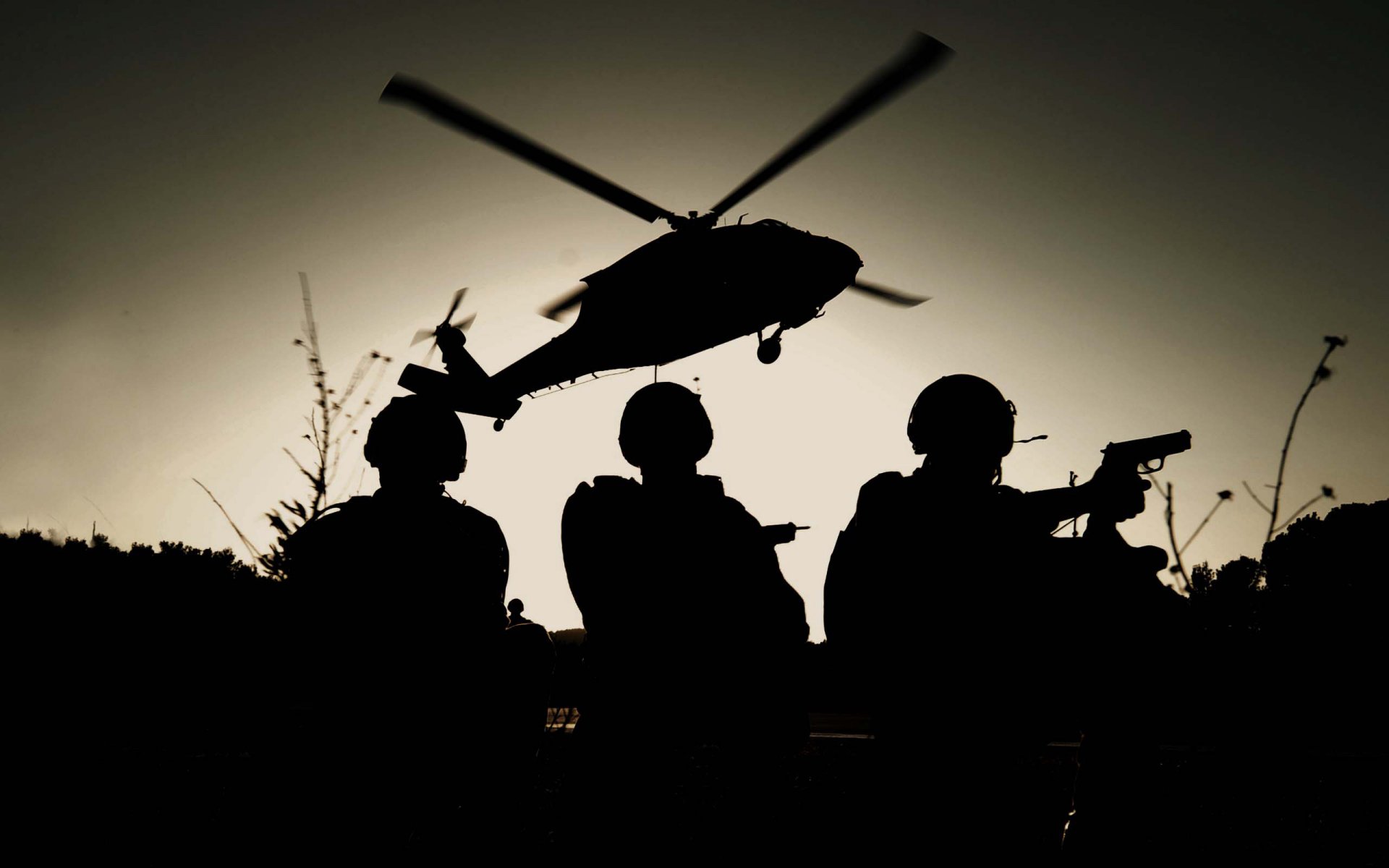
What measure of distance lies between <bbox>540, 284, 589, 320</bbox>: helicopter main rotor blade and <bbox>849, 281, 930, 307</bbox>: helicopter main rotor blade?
15.5ft

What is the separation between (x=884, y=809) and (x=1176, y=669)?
140 cm

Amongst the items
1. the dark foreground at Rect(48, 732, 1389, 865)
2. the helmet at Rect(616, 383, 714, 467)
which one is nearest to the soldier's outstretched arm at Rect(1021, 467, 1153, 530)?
the dark foreground at Rect(48, 732, 1389, 865)

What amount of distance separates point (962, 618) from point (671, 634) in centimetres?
120

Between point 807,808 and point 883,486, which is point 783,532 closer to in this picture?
point 883,486

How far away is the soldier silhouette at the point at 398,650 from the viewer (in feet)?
9.75

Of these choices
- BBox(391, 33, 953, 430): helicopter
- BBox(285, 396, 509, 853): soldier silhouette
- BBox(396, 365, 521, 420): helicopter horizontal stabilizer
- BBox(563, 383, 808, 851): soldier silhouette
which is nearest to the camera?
BBox(285, 396, 509, 853): soldier silhouette

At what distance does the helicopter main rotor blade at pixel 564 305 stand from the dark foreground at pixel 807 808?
7.74 m

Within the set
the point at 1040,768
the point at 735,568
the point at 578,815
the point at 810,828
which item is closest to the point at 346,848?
the point at 578,815

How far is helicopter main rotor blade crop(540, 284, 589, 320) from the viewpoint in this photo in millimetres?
13188

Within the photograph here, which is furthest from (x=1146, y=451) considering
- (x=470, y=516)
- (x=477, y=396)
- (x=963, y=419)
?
(x=477, y=396)

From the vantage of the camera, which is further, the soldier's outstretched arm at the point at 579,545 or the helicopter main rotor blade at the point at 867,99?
the helicopter main rotor blade at the point at 867,99

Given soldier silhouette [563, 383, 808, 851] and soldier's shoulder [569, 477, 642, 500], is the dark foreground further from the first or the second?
soldier's shoulder [569, 477, 642, 500]

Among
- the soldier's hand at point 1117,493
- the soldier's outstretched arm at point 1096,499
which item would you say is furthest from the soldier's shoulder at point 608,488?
the soldier's hand at point 1117,493

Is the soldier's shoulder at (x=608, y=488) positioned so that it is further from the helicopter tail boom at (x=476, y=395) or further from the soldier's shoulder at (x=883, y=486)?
the helicopter tail boom at (x=476, y=395)
